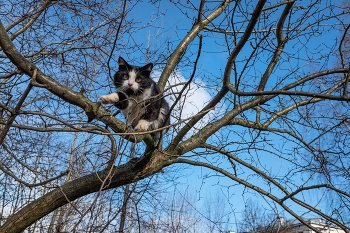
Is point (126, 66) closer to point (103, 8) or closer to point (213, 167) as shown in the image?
point (103, 8)

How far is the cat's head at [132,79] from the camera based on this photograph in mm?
3713

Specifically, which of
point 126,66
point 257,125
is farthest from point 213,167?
point 126,66

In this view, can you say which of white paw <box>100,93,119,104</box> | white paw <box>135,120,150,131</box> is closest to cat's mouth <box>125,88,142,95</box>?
white paw <box>100,93,119,104</box>

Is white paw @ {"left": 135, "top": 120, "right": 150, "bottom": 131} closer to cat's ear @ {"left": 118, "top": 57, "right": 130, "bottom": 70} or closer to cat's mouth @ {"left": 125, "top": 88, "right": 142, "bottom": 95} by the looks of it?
cat's mouth @ {"left": 125, "top": 88, "right": 142, "bottom": 95}

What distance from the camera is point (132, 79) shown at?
12.2 ft

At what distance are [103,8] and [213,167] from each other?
3.41 m

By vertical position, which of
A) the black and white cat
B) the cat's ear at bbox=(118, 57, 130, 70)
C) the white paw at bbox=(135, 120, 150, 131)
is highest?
the cat's ear at bbox=(118, 57, 130, 70)

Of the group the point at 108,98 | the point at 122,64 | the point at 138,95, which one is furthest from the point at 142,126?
the point at 122,64

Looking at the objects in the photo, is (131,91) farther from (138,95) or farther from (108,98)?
(108,98)

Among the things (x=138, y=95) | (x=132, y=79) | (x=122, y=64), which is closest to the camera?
(x=132, y=79)

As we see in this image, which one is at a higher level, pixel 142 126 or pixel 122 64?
pixel 122 64

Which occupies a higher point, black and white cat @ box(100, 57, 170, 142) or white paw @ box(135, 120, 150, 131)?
black and white cat @ box(100, 57, 170, 142)

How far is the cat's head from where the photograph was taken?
3.71 meters

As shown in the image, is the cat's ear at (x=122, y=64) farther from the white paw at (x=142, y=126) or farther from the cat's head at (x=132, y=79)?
the white paw at (x=142, y=126)
